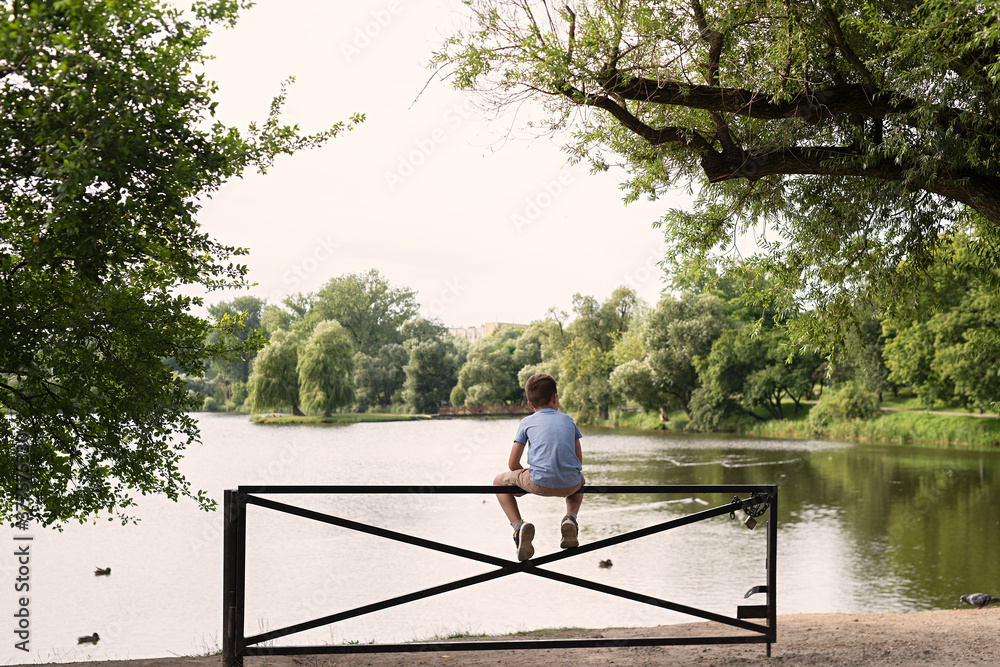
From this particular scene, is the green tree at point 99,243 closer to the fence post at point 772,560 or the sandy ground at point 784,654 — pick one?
the sandy ground at point 784,654

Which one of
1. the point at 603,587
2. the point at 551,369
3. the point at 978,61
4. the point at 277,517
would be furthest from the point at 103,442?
the point at 551,369

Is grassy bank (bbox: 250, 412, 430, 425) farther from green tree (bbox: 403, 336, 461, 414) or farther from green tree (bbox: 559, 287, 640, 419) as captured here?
green tree (bbox: 559, 287, 640, 419)

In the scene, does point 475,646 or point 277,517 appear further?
point 277,517

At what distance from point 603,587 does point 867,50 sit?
20.6 ft

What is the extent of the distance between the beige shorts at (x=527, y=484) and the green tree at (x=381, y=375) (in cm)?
6101

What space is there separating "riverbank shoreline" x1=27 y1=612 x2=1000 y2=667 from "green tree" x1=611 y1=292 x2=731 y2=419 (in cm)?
4222

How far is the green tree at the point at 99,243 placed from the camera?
5.28m

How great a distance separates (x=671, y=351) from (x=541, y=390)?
4610 centimetres

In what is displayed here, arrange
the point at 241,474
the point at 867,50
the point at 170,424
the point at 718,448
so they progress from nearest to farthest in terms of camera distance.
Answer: the point at 170,424 < the point at 867,50 < the point at 241,474 < the point at 718,448

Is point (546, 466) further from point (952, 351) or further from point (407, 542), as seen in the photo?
point (952, 351)

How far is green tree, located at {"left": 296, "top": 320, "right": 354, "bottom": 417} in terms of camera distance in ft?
170

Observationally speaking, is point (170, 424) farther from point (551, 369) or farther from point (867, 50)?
point (551, 369)

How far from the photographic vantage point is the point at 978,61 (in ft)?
21.9

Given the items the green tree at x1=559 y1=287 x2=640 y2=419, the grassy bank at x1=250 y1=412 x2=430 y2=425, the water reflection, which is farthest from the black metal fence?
the grassy bank at x1=250 y1=412 x2=430 y2=425
